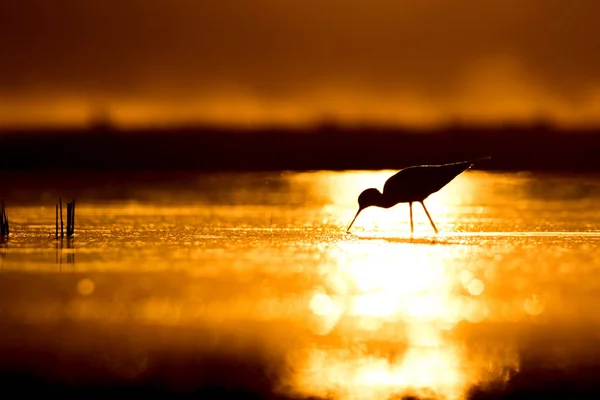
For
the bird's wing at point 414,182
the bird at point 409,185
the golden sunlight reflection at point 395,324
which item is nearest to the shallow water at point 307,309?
the golden sunlight reflection at point 395,324

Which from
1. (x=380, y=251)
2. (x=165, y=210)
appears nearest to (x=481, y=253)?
(x=380, y=251)

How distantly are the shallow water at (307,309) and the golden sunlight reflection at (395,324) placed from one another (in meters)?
0.03

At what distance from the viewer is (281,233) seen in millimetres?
21266

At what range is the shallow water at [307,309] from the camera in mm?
9180

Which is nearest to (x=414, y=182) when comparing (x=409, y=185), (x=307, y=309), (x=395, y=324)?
(x=409, y=185)

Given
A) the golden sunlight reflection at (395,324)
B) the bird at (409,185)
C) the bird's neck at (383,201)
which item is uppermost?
the bird at (409,185)

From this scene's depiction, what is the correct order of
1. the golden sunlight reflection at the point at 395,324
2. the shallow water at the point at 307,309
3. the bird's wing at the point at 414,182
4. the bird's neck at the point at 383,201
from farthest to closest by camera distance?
the bird's neck at the point at 383,201
the bird's wing at the point at 414,182
the shallow water at the point at 307,309
the golden sunlight reflection at the point at 395,324

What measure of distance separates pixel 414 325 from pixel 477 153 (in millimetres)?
58209

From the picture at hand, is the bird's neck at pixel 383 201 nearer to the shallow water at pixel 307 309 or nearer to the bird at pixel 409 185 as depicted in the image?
the bird at pixel 409 185

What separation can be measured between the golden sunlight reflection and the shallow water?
0.08 feet

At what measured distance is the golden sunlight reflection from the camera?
8.89 m

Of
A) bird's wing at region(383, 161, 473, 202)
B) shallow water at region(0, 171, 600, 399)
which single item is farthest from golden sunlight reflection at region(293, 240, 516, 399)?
bird's wing at region(383, 161, 473, 202)

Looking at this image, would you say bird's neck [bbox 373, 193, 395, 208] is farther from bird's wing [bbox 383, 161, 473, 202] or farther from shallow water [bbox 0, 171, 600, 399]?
shallow water [bbox 0, 171, 600, 399]

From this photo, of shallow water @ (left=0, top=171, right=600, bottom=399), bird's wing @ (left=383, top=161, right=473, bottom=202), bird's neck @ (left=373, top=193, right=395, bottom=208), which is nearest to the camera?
shallow water @ (left=0, top=171, right=600, bottom=399)
